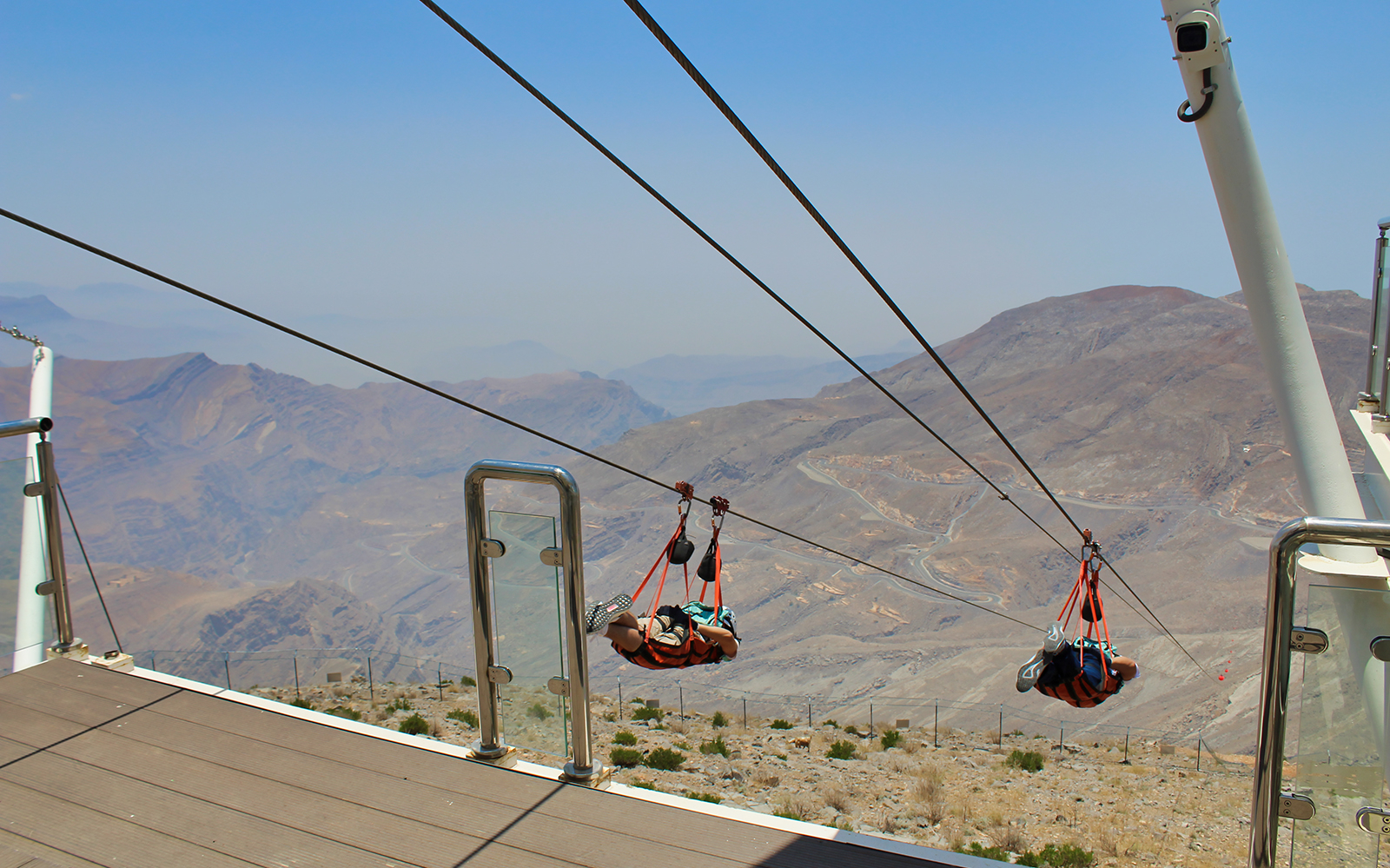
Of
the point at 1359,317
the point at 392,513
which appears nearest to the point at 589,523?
the point at 392,513

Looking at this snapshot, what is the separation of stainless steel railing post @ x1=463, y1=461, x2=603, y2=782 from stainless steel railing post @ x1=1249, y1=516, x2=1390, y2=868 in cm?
182

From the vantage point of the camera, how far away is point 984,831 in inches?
396

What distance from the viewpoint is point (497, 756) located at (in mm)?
2973

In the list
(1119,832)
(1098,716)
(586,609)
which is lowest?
(1098,716)

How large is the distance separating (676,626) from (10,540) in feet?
9.93

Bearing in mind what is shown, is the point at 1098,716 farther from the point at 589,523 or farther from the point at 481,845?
the point at 589,523

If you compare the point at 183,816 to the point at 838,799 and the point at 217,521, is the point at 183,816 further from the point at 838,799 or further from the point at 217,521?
the point at 217,521

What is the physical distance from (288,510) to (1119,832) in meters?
192

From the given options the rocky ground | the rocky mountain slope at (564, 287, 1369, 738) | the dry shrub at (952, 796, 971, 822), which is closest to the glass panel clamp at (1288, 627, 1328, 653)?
the rocky ground

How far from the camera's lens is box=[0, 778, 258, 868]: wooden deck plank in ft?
7.94

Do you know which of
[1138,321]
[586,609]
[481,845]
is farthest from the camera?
[1138,321]

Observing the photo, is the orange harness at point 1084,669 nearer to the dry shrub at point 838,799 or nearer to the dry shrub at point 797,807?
the dry shrub at point 797,807

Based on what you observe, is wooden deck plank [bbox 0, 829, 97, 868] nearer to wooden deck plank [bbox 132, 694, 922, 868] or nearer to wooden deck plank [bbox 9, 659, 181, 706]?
wooden deck plank [bbox 132, 694, 922, 868]

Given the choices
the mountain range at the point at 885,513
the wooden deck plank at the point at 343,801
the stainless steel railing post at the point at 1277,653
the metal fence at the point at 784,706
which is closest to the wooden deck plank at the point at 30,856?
the wooden deck plank at the point at 343,801
